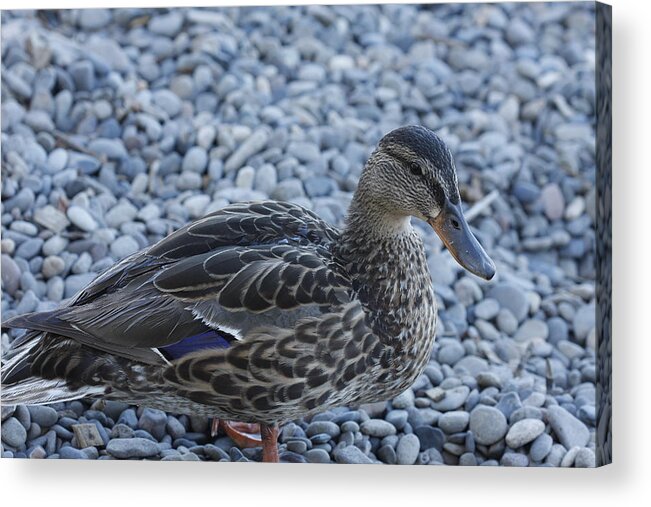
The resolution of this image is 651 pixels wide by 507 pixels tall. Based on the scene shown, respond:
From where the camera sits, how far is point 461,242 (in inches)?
119

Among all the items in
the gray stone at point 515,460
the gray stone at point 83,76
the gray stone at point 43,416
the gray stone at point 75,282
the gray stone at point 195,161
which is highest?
the gray stone at point 83,76

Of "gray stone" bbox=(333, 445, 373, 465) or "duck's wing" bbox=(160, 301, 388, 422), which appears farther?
"gray stone" bbox=(333, 445, 373, 465)

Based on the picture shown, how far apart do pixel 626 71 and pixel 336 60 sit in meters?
1.72

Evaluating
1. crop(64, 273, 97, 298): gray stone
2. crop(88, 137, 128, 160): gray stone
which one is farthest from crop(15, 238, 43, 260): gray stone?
crop(88, 137, 128, 160): gray stone

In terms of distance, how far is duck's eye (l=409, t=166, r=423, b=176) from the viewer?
3039 millimetres

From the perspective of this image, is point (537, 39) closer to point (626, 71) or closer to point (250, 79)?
point (250, 79)

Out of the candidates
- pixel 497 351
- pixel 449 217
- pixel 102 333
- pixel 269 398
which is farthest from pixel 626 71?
pixel 102 333

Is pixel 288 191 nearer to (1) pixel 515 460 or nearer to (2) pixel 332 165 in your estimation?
(2) pixel 332 165

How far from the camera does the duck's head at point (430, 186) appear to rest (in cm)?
302

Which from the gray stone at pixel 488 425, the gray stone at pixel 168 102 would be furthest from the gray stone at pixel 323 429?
the gray stone at pixel 168 102

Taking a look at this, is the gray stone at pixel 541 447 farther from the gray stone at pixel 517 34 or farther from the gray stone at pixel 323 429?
the gray stone at pixel 517 34

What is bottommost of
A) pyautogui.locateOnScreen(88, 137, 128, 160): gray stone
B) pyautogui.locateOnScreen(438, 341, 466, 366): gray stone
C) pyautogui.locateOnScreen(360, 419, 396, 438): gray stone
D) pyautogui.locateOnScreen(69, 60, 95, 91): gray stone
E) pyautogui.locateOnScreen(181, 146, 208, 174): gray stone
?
pyautogui.locateOnScreen(360, 419, 396, 438): gray stone

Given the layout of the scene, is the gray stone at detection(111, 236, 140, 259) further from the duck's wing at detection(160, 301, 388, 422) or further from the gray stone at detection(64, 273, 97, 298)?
the duck's wing at detection(160, 301, 388, 422)

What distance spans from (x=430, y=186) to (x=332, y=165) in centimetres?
145
